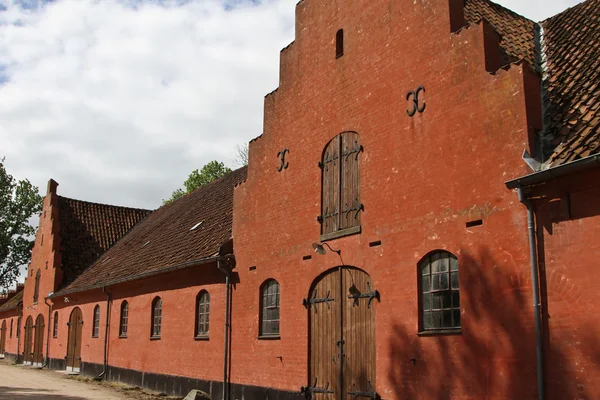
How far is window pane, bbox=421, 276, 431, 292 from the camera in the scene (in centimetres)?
1023

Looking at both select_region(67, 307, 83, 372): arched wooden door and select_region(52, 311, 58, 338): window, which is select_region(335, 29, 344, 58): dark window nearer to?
select_region(67, 307, 83, 372): arched wooden door

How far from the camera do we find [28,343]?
33.5 metres

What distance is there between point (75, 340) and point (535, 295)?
22.8 meters

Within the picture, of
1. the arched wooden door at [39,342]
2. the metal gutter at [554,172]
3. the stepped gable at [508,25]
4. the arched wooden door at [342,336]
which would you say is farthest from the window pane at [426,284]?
the arched wooden door at [39,342]

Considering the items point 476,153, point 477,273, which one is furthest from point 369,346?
point 476,153

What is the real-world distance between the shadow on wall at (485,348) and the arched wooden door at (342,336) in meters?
1.13

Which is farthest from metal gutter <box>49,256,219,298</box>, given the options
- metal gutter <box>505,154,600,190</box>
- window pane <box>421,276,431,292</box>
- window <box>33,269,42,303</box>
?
metal gutter <box>505,154,600,190</box>

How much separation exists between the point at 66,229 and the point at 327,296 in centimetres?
2321

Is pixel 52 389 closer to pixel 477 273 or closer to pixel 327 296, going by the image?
pixel 327 296

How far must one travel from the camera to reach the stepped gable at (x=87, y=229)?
101 ft

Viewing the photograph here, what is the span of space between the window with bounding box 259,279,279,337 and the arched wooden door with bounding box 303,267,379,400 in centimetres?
142

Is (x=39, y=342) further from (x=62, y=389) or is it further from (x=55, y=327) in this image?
(x=62, y=389)

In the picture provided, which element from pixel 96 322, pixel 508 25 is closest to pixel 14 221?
pixel 96 322

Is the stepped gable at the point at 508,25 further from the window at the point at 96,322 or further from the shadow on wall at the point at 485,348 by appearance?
the window at the point at 96,322
